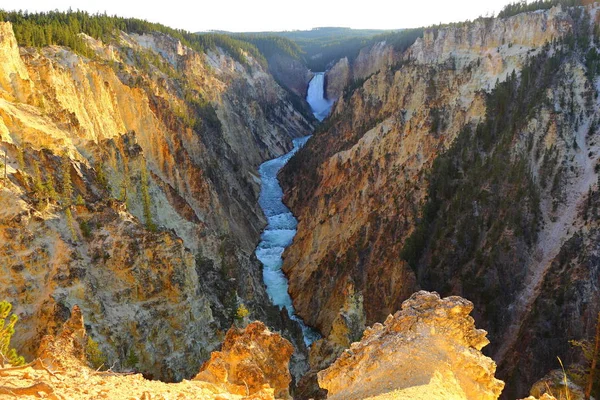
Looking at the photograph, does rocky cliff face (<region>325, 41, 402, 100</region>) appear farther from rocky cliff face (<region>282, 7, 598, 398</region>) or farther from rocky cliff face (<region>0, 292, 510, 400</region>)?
rocky cliff face (<region>0, 292, 510, 400</region>)

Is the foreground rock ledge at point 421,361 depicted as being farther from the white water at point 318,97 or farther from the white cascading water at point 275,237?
the white water at point 318,97

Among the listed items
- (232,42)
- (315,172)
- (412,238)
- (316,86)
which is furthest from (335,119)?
(316,86)

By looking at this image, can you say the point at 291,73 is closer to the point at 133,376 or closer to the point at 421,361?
the point at 421,361

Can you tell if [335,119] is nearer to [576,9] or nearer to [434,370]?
[576,9]

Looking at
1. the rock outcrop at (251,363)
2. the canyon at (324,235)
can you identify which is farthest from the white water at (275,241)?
the rock outcrop at (251,363)

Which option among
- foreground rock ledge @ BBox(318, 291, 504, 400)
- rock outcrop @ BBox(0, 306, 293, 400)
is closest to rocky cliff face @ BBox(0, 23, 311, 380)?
rock outcrop @ BBox(0, 306, 293, 400)

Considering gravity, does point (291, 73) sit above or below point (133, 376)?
above

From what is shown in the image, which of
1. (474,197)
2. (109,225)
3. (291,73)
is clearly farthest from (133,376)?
(291,73)
